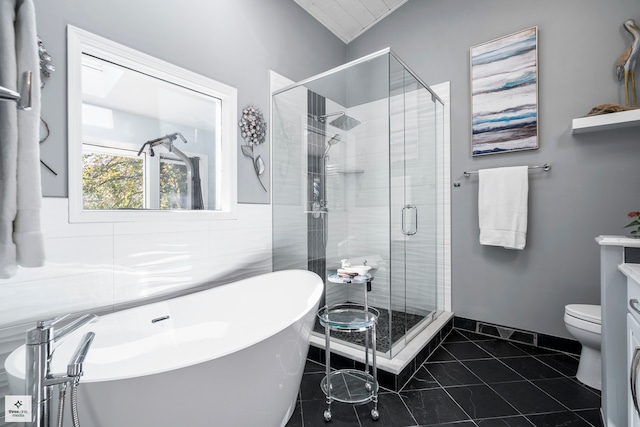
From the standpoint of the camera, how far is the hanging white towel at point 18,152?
0.74 meters

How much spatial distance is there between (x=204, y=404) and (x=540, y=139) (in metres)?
2.85

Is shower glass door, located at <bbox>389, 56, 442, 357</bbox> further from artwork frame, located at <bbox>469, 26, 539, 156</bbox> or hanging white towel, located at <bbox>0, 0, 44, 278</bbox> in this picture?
hanging white towel, located at <bbox>0, 0, 44, 278</bbox>

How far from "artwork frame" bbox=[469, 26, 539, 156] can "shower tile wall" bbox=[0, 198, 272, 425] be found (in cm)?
220

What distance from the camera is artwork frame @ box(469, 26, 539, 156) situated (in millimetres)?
2400

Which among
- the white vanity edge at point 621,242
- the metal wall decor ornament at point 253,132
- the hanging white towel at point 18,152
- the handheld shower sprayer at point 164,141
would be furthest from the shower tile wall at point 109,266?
the white vanity edge at point 621,242

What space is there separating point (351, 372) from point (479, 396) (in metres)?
0.78

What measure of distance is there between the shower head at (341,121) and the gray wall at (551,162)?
999mm

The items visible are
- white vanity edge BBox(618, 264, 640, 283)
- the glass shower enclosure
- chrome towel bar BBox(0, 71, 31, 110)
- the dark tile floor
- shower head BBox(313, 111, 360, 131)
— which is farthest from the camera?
shower head BBox(313, 111, 360, 131)

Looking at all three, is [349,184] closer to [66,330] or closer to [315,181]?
[315,181]

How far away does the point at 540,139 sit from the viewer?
2.38 meters

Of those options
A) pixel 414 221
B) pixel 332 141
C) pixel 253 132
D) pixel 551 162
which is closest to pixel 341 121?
pixel 332 141

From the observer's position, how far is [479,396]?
1.80 meters

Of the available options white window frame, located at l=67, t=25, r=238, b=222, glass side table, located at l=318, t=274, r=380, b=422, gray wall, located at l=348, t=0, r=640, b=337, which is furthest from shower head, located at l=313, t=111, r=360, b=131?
glass side table, located at l=318, t=274, r=380, b=422

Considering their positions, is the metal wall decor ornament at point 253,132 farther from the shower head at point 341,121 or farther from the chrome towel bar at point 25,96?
the chrome towel bar at point 25,96
